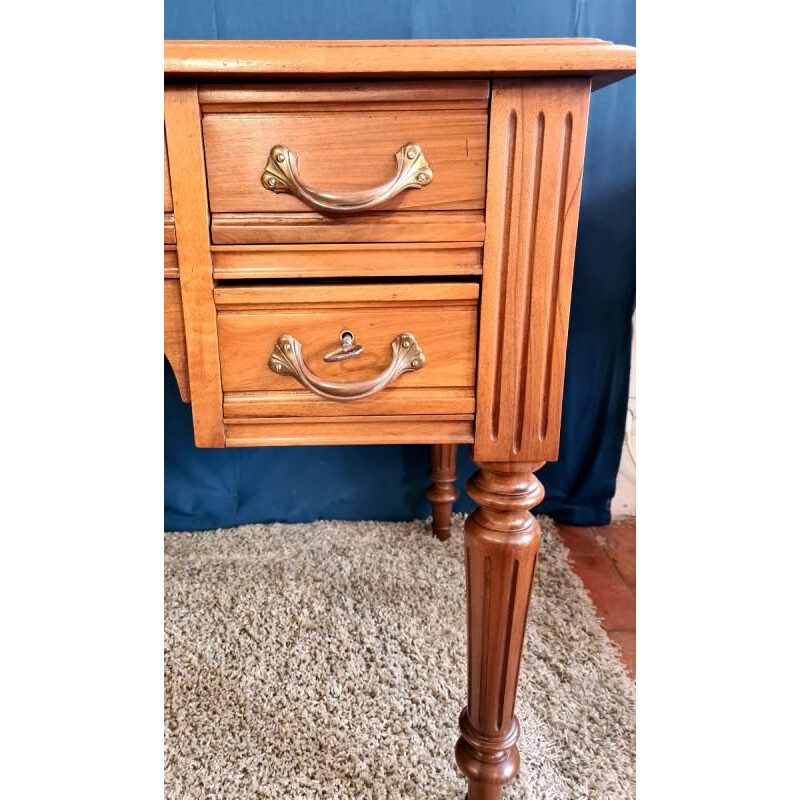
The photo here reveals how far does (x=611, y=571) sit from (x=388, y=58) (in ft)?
3.44

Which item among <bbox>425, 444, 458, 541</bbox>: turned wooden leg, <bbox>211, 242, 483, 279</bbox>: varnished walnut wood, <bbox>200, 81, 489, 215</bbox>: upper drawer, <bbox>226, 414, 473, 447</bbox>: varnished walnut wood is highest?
<bbox>200, 81, 489, 215</bbox>: upper drawer

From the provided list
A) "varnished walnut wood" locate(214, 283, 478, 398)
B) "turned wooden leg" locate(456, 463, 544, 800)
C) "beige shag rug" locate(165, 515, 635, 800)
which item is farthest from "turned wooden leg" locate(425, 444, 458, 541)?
"varnished walnut wood" locate(214, 283, 478, 398)

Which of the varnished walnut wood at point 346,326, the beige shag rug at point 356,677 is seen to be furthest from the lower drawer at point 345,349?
the beige shag rug at point 356,677

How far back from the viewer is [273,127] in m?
0.52

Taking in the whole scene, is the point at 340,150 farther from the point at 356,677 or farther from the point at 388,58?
the point at 356,677

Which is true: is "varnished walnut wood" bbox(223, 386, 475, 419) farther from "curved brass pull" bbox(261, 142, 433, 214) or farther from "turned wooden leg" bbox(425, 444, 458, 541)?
"turned wooden leg" bbox(425, 444, 458, 541)

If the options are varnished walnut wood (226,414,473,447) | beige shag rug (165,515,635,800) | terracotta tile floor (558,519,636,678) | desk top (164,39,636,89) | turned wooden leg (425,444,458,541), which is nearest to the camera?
desk top (164,39,636,89)

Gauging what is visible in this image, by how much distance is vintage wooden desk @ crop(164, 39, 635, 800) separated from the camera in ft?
→ 1.66

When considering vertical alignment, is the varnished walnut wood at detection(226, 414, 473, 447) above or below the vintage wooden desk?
below

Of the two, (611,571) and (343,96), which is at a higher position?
(343,96)

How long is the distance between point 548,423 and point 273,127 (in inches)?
13.6

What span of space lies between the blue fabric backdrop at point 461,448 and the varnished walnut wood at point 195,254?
29.1 inches

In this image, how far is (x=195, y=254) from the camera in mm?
539

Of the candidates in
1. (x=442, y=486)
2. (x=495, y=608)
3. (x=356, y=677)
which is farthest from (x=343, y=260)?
(x=442, y=486)
